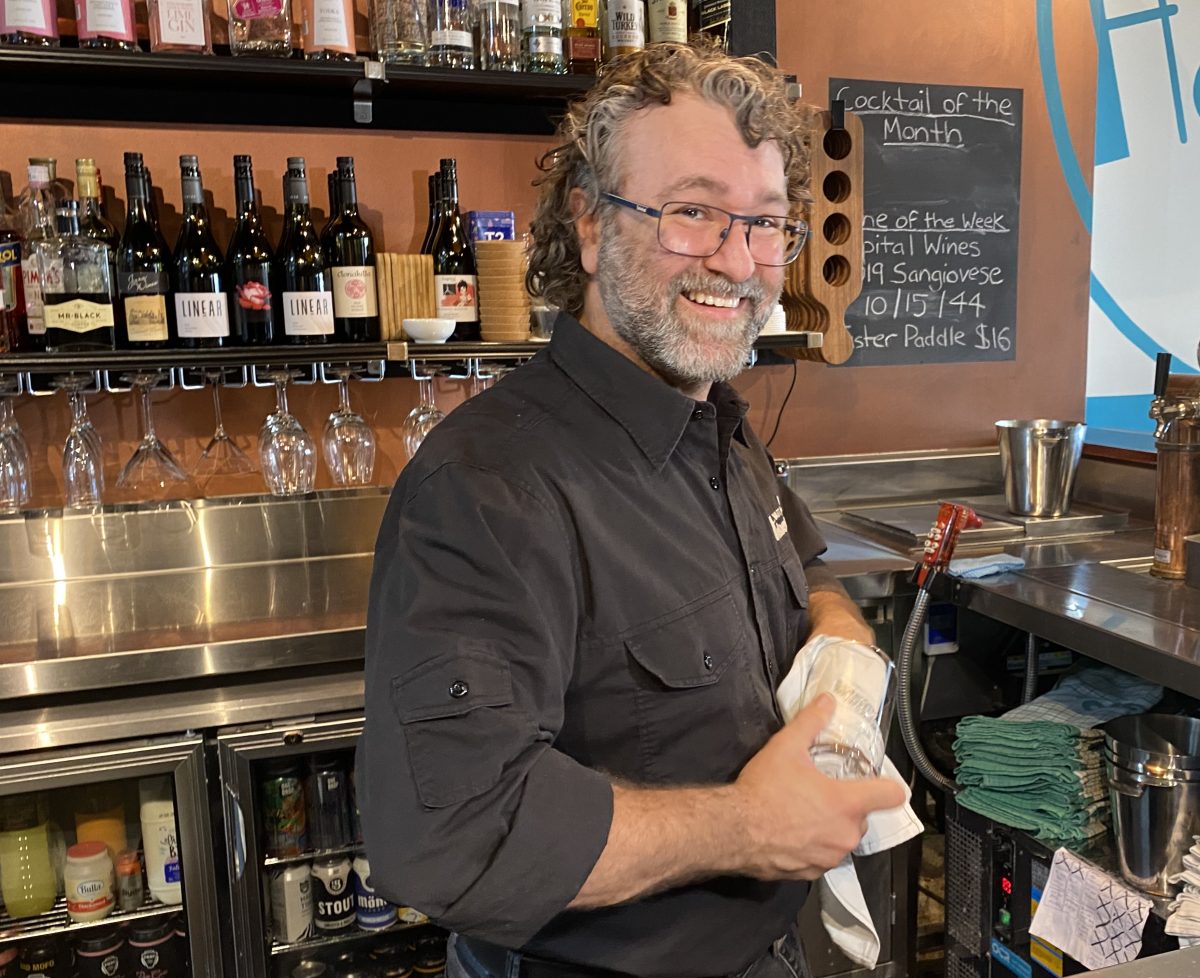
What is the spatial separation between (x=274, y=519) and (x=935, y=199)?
6.37 feet

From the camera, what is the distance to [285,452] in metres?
2.31

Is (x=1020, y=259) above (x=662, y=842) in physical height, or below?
above

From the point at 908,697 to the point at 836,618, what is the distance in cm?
87

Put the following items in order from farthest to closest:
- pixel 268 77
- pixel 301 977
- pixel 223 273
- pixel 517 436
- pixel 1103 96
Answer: pixel 1103 96, pixel 223 273, pixel 268 77, pixel 301 977, pixel 517 436

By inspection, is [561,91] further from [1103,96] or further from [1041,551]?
[1103,96]

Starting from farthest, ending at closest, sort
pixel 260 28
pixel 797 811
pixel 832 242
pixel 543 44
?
pixel 832 242 < pixel 543 44 < pixel 260 28 < pixel 797 811

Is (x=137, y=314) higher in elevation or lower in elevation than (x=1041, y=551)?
higher

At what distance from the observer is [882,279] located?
2895 millimetres

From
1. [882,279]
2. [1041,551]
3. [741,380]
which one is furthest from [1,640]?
[882,279]

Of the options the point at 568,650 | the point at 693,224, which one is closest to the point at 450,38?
the point at 693,224

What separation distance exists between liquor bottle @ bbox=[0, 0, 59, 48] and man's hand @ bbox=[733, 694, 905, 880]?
1.85 m

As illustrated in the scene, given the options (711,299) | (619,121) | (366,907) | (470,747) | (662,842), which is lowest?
(366,907)

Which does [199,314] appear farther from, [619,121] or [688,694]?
[688,694]

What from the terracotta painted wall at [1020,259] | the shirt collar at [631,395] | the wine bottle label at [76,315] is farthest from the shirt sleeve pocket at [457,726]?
the terracotta painted wall at [1020,259]
